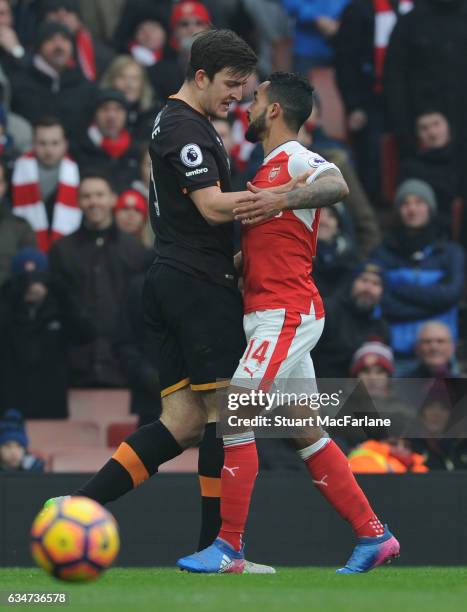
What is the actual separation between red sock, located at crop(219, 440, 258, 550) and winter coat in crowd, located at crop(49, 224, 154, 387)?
4.40m

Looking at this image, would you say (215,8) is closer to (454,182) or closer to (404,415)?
→ (454,182)

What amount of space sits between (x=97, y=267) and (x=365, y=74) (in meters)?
3.74

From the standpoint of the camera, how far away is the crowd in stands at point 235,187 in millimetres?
10852

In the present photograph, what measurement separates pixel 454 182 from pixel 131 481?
6667 millimetres

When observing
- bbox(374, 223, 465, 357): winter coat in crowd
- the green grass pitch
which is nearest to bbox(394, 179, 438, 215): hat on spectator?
bbox(374, 223, 465, 357): winter coat in crowd

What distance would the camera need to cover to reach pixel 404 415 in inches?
392

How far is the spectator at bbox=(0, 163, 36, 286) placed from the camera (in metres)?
11.3

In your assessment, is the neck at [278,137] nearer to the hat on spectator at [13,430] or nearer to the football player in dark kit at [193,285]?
the football player in dark kit at [193,285]

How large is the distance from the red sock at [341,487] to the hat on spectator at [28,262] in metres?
4.29

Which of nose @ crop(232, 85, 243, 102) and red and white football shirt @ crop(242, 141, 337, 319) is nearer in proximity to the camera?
red and white football shirt @ crop(242, 141, 337, 319)

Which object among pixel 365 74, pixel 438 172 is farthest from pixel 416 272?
pixel 365 74

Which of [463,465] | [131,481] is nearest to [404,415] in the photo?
[463,465]

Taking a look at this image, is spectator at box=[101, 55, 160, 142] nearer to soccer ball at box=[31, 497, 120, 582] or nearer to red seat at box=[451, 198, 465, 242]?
red seat at box=[451, 198, 465, 242]

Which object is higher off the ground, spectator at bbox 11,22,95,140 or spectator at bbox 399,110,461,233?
spectator at bbox 11,22,95,140
